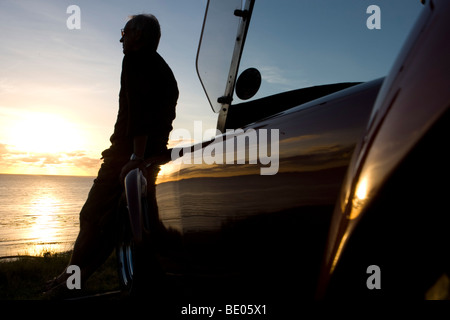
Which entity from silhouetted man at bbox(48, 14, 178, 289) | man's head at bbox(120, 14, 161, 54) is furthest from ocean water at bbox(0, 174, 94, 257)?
man's head at bbox(120, 14, 161, 54)

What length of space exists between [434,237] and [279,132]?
0.59m

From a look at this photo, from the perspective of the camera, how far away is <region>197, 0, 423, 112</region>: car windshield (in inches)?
46.3

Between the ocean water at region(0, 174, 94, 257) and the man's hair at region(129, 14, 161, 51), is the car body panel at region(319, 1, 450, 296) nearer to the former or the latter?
the man's hair at region(129, 14, 161, 51)

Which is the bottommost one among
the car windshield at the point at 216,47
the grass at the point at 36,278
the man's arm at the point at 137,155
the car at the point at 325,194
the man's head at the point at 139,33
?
the grass at the point at 36,278

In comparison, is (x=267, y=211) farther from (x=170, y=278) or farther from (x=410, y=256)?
(x=170, y=278)

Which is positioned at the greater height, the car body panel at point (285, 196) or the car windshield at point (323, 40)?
the car windshield at point (323, 40)

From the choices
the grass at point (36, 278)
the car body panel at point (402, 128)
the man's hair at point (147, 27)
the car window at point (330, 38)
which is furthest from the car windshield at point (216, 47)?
the grass at point (36, 278)

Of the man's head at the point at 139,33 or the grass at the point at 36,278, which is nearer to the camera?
the man's head at the point at 139,33

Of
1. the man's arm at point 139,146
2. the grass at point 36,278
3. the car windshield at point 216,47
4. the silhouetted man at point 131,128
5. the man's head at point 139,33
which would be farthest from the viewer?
the grass at point 36,278

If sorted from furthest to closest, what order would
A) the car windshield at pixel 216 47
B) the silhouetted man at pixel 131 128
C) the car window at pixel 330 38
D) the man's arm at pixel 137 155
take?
the silhouetted man at pixel 131 128, the man's arm at pixel 137 155, the car windshield at pixel 216 47, the car window at pixel 330 38

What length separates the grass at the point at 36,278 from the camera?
421 centimetres

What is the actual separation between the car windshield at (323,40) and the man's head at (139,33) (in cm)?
137

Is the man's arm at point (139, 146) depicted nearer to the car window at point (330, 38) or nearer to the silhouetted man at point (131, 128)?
the silhouetted man at point (131, 128)
